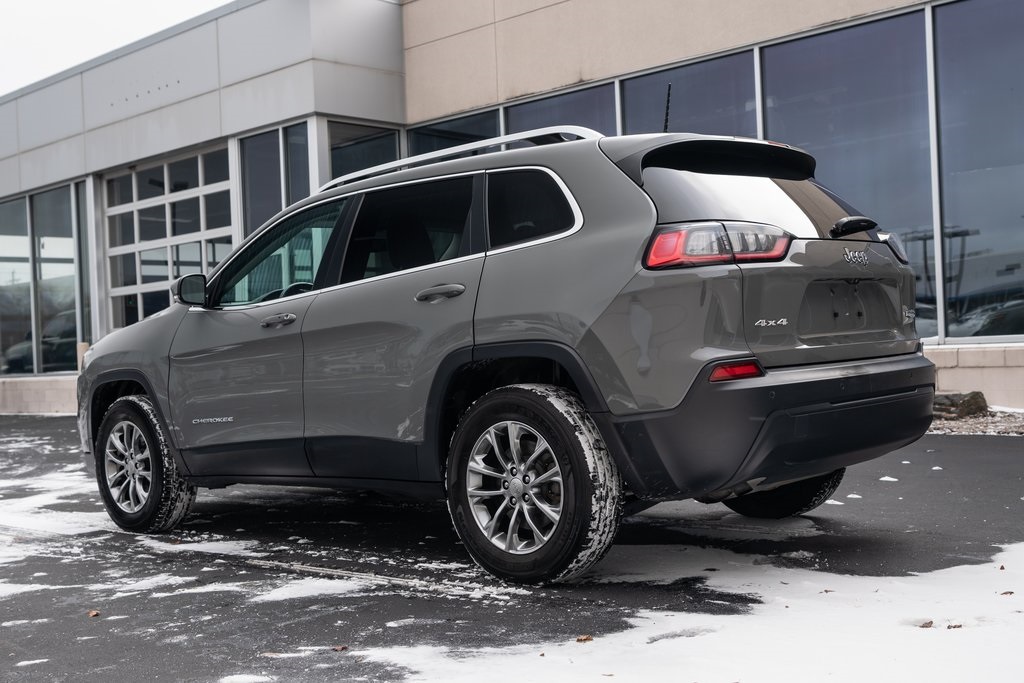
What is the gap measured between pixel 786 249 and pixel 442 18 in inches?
479

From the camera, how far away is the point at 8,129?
21312 millimetres

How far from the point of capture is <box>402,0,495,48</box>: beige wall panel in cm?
1510

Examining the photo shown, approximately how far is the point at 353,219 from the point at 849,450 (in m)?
2.62

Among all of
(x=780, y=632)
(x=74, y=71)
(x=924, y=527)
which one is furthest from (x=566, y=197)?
(x=74, y=71)

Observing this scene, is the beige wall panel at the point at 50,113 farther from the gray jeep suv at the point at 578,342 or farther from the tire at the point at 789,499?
the tire at the point at 789,499

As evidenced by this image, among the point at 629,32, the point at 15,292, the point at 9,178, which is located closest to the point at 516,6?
the point at 629,32

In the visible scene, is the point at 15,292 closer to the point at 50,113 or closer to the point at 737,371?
the point at 50,113

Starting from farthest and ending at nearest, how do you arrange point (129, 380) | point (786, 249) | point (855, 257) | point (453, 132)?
1. point (453, 132)
2. point (129, 380)
3. point (855, 257)
4. point (786, 249)

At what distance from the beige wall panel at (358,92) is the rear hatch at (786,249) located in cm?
1126

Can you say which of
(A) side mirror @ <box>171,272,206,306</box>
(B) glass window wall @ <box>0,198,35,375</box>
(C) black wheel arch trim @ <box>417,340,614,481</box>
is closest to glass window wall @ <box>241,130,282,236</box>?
(B) glass window wall @ <box>0,198,35,375</box>

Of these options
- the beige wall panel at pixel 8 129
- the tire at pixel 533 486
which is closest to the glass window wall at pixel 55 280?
the beige wall panel at pixel 8 129

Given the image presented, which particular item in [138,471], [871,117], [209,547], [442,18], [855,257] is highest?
[442,18]

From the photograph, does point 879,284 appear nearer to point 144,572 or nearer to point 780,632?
point 780,632

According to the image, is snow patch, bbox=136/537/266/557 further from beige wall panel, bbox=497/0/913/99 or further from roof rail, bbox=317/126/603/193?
beige wall panel, bbox=497/0/913/99
